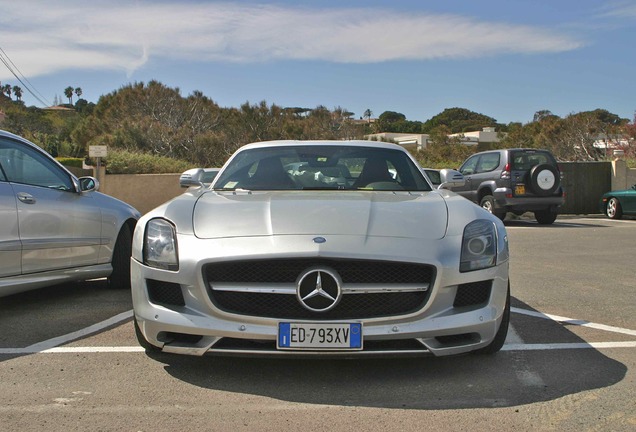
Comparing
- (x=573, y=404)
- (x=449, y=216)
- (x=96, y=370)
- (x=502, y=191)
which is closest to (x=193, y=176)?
(x=96, y=370)

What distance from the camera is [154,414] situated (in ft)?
10.9

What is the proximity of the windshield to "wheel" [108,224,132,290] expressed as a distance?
173cm

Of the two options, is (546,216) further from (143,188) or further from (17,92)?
(17,92)

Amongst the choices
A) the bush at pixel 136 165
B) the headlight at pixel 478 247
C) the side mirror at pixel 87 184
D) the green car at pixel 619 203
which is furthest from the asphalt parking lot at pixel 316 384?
the bush at pixel 136 165

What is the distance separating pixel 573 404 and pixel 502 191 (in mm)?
11975

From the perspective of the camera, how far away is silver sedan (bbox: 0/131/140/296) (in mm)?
5359

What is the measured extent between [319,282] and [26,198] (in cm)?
310

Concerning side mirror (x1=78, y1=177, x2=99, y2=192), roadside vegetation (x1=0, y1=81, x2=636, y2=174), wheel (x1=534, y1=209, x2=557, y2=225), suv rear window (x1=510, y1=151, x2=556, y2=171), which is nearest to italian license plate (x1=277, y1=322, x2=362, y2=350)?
side mirror (x1=78, y1=177, x2=99, y2=192)

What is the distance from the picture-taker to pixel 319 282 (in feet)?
11.7

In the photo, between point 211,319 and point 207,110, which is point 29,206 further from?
point 207,110

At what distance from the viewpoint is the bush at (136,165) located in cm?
2133

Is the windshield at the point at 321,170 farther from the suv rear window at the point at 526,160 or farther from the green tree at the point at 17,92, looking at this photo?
the green tree at the point at 17,92

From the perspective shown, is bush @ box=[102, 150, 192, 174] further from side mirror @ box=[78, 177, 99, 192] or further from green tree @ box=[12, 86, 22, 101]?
green tree @ box=[12, 86, 22, 101]

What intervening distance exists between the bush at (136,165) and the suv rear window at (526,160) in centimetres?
1192
